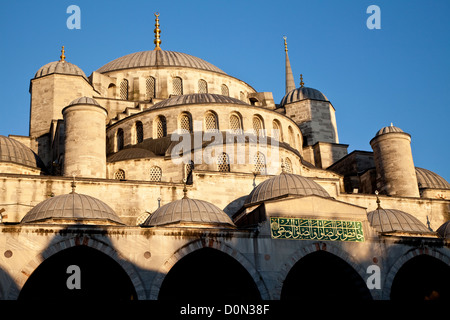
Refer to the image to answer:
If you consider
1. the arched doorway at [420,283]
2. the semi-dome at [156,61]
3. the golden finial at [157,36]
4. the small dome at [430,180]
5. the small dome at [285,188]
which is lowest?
the arched doorway at [420,283]

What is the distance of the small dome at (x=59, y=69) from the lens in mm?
32719

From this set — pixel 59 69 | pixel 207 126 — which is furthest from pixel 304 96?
pixel 59 69

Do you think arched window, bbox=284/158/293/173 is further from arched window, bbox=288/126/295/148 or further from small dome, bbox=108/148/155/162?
small dome, bbox=108/148/155/162

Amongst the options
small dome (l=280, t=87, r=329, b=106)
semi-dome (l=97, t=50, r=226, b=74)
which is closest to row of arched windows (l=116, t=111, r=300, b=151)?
small dome (l=280, t=87, r=329, b=106)

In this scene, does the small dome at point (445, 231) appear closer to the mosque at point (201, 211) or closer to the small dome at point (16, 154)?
the mosque at point (201, 211)

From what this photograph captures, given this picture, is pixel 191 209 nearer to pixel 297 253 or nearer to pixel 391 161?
pixel 297 253

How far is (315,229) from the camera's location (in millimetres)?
20125

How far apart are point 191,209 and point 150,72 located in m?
18.8

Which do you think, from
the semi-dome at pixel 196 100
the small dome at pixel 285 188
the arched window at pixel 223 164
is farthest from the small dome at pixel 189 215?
the semi-dome at pixel 196 100

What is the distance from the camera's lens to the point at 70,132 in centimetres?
2538

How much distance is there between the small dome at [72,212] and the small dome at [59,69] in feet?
46.1

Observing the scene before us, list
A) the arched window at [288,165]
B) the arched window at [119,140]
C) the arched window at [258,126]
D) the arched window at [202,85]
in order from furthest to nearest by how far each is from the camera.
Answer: the arched window at [202,85] → the arched window at [119,140] → the arched window at [258,126] → the arched window at [288,165]

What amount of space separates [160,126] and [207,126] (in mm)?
2348

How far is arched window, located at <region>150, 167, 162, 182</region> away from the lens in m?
26.5
